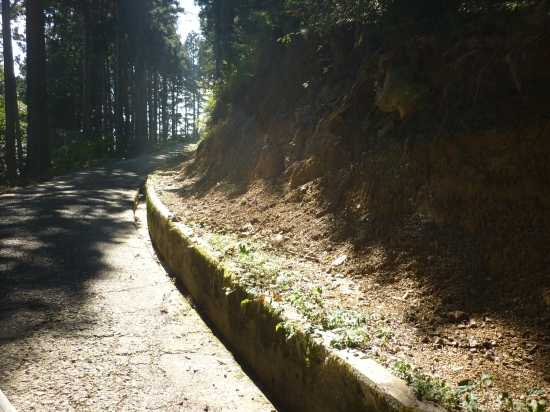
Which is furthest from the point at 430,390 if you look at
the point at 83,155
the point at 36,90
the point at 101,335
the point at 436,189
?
the point at 83,155

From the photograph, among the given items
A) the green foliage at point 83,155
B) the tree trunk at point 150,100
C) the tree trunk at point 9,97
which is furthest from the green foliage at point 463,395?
the tree trunk at point 150,100

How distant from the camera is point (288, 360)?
12.4ft

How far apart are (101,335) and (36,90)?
18.4 meters

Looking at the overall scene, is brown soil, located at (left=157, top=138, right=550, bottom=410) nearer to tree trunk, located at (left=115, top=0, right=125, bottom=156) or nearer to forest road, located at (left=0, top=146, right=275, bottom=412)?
forest road, located at (left=0, top=146, right=275, bottom=412)

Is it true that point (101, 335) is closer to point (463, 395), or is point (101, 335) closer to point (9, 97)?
point (463, 395)

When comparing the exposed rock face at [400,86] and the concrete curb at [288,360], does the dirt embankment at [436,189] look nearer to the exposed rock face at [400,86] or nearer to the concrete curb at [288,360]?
the exposed rock face at [400,86]

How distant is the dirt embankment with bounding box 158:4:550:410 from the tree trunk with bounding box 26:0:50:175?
1471cm

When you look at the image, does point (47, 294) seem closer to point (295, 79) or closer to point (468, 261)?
point (468, 261)

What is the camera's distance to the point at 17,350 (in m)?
4.60

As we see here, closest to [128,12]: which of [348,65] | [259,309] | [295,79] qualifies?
[295,79]

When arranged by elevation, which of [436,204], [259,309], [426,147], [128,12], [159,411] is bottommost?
[159,411]

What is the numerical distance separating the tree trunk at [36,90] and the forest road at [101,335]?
12884 millimetres

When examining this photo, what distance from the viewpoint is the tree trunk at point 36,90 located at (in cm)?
1988

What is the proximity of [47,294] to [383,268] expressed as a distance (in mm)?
4077
